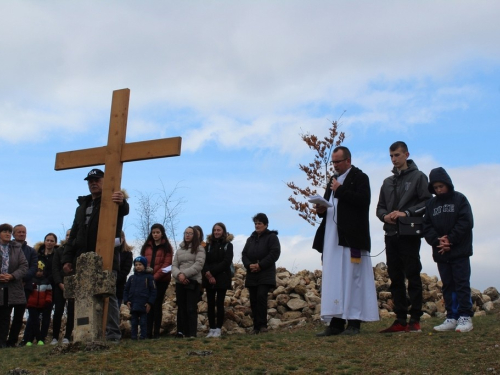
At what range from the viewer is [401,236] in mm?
8469

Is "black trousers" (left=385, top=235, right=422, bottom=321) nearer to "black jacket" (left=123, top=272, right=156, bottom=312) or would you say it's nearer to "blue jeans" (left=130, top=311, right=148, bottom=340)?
"black jacket" (left=123, top=272, right=156, bottom=312)

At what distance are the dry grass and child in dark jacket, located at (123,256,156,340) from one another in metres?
2.53

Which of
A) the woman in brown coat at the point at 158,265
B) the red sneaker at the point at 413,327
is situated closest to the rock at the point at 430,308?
the red sneaker at the point at 413,327

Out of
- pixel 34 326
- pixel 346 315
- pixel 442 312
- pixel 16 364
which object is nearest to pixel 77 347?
pixel 16 364

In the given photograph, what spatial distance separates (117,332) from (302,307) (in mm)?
5383

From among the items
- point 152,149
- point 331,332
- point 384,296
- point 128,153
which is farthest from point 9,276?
point 384,296

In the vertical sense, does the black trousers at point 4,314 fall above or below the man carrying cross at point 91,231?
below

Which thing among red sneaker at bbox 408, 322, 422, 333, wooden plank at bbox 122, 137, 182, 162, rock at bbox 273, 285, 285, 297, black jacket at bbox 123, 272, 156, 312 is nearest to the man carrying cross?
wooden plank at bbox 122, 137, 182, 162

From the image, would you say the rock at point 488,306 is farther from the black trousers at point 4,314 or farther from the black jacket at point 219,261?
the black trousers at point 4,314

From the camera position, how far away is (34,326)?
448 inches

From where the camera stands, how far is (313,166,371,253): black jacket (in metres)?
8.39

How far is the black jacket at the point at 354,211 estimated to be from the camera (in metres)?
8.39

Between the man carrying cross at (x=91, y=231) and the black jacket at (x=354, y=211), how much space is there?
283 centimetres

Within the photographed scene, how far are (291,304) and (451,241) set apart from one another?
558cm
